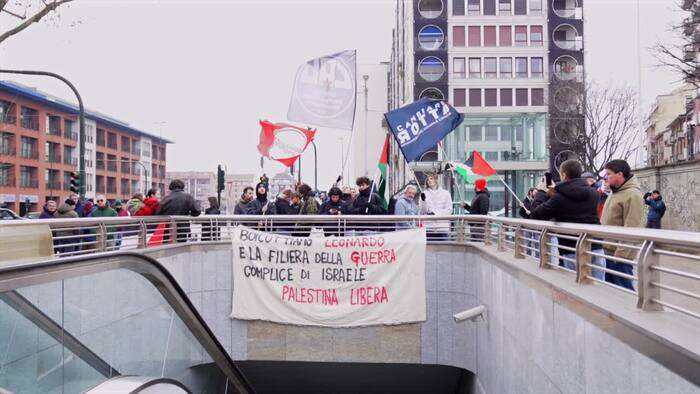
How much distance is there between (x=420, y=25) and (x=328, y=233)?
1775 inches

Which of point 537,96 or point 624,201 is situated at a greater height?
point 537,96

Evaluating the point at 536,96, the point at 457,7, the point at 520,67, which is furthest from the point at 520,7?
the point at 536,96

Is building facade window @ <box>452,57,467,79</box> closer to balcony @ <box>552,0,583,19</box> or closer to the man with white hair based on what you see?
balcony @ <box>552,0,583,19</box>

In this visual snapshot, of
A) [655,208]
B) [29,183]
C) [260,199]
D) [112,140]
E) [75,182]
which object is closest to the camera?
[260,199]

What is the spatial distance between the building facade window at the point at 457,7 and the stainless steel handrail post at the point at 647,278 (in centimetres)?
5273

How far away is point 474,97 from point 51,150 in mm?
42259

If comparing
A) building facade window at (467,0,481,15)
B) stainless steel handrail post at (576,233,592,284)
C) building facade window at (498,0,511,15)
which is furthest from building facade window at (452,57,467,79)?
stainless steel handrail post at (576,233,592,284)

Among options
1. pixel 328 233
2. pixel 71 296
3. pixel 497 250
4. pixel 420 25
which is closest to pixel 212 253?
pixel 328 233

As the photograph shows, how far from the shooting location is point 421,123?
42.3 feet

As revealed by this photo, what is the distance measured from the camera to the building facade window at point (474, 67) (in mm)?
54281

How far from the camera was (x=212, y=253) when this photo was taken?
12.7 metres

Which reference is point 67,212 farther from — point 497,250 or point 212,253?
point 497,250

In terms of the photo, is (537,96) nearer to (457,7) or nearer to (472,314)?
(457,7)

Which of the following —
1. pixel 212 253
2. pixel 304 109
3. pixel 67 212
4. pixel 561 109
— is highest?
pixel 561 109
